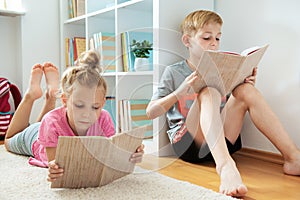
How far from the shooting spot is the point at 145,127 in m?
1.00

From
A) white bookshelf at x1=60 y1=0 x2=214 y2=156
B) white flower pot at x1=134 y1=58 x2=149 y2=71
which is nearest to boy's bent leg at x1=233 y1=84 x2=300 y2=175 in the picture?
white bookshelf at x1=60 y1=0 x2=214 y2=156

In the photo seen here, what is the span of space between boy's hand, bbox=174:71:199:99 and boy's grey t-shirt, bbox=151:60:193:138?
14 millimetres

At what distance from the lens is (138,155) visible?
3.33 feet

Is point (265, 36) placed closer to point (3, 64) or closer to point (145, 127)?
point (145, 127)

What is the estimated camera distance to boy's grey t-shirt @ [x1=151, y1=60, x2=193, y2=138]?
1087mm

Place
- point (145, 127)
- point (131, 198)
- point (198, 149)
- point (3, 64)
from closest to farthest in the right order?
point (131, 198)
point (145, 127)
point (198, 149)
point (3, 64)

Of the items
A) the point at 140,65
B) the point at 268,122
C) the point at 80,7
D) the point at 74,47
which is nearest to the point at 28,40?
the point at 74,47

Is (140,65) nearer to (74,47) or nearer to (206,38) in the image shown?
(206,38)

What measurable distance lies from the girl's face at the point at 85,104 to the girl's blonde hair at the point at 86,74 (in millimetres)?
14

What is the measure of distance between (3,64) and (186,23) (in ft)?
4.72

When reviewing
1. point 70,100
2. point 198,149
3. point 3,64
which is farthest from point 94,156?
point 3,64

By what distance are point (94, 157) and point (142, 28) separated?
1.96 feet

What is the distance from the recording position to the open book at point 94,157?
881mm

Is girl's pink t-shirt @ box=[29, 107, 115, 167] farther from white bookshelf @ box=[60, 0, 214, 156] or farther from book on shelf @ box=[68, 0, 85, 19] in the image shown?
book on shelf @ box=[68, 0, 85, 19]
